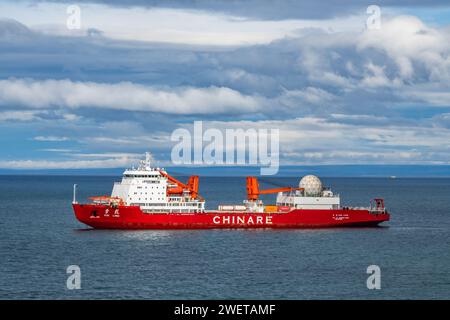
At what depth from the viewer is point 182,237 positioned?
8925 cm

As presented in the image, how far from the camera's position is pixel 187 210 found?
99562 millimetres

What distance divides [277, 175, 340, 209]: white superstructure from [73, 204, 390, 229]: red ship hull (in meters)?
1.37

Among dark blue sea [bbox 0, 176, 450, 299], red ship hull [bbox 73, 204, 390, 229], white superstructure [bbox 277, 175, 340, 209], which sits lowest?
dark blue sea [bbox 0, 176, 450, 299]

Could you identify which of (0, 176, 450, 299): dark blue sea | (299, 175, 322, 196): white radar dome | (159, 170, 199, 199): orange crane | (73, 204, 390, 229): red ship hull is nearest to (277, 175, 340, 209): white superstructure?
(299, 175, 322, 196): white radar dome

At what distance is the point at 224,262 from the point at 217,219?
2813cm

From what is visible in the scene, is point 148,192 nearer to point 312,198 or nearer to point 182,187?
point 182,187

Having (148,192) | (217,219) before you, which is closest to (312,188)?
(217,219)

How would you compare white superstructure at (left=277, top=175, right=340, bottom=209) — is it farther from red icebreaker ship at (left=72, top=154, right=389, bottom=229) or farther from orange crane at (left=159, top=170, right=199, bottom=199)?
orange crane at (left=159, top=170, right=199, bottom=199)

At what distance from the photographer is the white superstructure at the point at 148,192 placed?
97.3 meters

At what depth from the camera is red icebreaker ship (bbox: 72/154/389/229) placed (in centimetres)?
9550

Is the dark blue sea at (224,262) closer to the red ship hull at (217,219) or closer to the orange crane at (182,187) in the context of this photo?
the red ship hull at (217,219)

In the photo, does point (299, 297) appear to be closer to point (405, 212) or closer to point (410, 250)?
point (410, 250)

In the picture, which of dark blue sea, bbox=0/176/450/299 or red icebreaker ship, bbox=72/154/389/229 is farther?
red icebreaker ship, bbox=72/154/389/229
